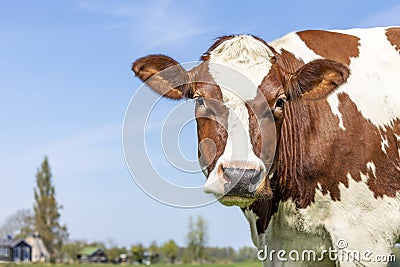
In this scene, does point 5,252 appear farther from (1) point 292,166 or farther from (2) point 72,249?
(1) point 292,166

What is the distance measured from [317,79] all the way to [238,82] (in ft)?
3.28

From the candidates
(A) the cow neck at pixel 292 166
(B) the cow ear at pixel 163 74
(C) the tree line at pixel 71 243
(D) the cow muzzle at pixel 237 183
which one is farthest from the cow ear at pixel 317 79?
(C) the tree line at pixel 71 243

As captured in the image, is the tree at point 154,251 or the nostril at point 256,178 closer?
the nostril at point 256,178

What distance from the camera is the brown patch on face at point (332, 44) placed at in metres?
6.66

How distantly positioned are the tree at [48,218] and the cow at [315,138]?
88.1 metres

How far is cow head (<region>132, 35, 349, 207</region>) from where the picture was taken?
495 centimetres

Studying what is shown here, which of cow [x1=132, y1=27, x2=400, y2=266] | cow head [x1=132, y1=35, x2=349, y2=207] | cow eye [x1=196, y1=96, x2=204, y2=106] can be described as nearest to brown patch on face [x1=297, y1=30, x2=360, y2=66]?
cow [x1=132, y1=27, x2=400, y2=266]

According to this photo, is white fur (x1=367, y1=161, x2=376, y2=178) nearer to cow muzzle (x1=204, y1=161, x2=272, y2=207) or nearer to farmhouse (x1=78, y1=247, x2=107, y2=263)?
cow muzzle (x1=204, y1=161, x2=272, y2=207)

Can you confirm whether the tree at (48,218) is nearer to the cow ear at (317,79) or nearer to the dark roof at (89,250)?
the dark roof at (89,250)

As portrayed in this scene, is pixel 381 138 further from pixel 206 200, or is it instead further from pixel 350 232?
pixel 206 200

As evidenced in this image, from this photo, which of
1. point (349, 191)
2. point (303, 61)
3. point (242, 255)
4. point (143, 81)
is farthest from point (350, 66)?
point (242, 255)

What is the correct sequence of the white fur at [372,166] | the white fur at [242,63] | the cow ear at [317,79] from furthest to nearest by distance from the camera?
the white fur at [372,166] < the cow ear at [317,79] < the white fur at [242,63]

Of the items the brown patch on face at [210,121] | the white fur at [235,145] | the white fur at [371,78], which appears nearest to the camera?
the white fur at [235,145]

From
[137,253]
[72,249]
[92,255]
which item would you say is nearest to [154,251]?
[137,253]
